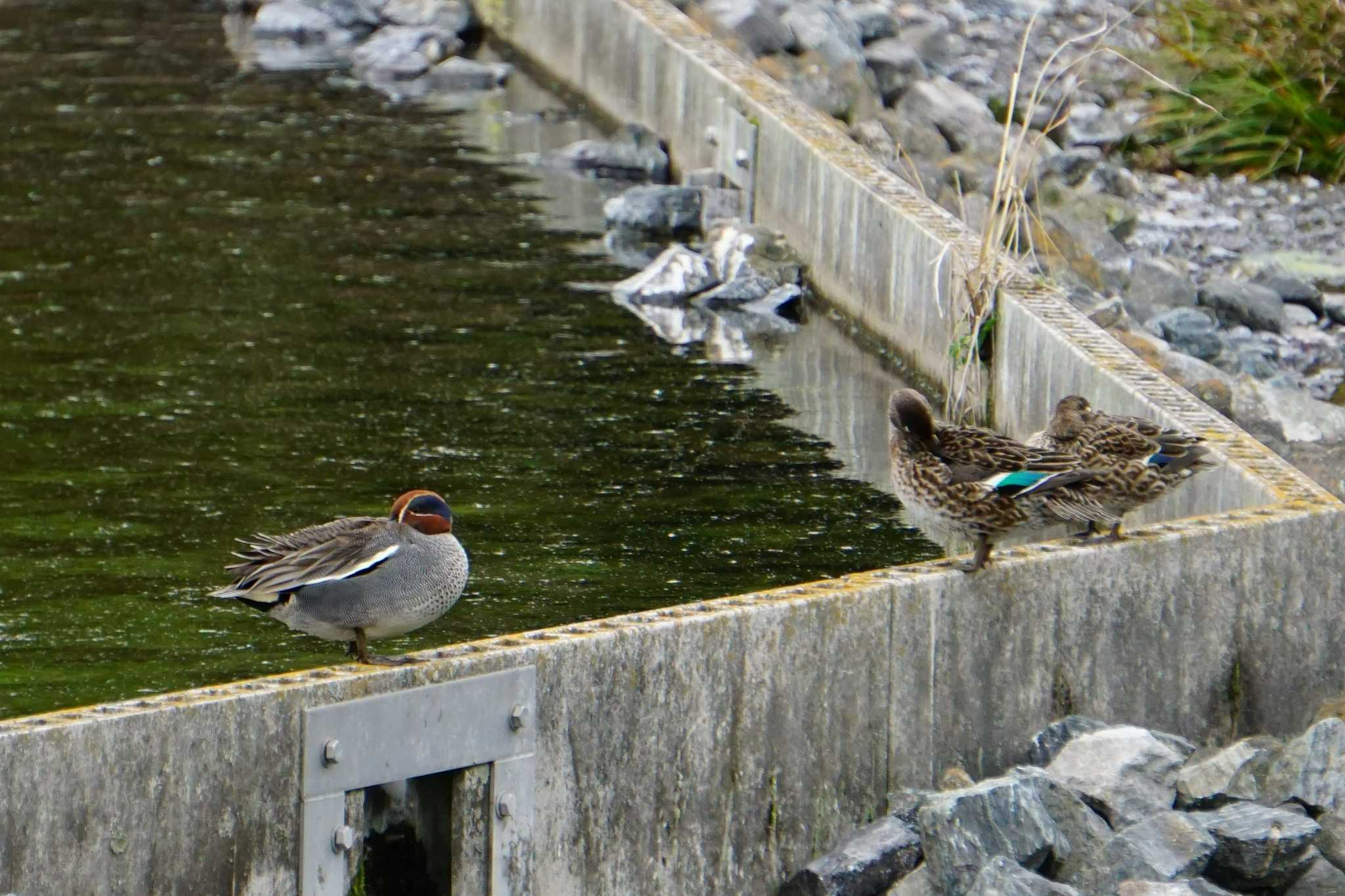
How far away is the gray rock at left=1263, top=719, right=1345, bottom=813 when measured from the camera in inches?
265

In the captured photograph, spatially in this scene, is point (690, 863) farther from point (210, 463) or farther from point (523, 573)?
point (210, 463)

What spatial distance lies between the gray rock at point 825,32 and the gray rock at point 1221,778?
482 inches

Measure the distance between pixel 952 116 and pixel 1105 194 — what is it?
2.13 meters

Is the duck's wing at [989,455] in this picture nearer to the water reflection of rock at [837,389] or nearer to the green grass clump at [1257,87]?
the water reflection of rock at [837,389]

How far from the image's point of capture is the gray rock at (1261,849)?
254 inches

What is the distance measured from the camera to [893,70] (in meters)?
19.5

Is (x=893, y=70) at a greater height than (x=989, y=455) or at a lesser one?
lesser

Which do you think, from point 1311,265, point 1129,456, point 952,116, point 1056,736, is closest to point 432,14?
point 952,116

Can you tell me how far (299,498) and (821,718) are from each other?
401cm

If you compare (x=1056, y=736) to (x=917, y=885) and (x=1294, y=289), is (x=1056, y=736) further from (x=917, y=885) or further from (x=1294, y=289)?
(x=1294, y=289)

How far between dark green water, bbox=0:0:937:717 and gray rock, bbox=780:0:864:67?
3.12 metres

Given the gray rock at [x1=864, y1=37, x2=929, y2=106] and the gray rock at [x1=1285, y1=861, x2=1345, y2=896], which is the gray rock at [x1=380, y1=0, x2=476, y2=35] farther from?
the gray rock at [x1=1285, y1=861, x2=1345, y2=896]

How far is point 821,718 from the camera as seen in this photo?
6781mm

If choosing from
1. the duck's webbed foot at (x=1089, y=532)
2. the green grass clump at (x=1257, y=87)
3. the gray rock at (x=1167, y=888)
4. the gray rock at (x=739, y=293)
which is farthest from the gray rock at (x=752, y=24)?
the gray rock at (x=1167, y=888)
